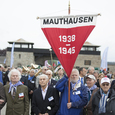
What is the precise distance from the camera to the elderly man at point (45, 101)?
379 centimetres

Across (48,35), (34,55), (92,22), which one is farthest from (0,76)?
(34,55)

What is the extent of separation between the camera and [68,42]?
3820 millimetres

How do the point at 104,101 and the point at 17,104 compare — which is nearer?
the point at 104,101

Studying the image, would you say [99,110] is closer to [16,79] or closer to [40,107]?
[40,107]

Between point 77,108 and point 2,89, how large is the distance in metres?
1.83

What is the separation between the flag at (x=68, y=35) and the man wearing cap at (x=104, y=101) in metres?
0.82

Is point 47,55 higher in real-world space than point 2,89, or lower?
higher

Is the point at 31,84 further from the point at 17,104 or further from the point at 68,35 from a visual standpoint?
the point at 68,35

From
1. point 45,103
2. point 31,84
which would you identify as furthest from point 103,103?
point 31,84

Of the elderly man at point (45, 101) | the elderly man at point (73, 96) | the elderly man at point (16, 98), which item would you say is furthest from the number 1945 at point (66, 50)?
the elderly man at point (16, 98)

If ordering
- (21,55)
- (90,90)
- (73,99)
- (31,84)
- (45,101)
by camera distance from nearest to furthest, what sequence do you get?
1. (73,99)
2. (45,101)
3. (90,90)
4. (31,84)
5. (21,55)

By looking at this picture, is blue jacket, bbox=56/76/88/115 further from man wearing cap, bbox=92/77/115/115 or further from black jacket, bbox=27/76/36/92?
black jacket, bbox=27/76/36/92

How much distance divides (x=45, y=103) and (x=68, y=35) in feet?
5.70

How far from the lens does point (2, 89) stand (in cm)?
375
